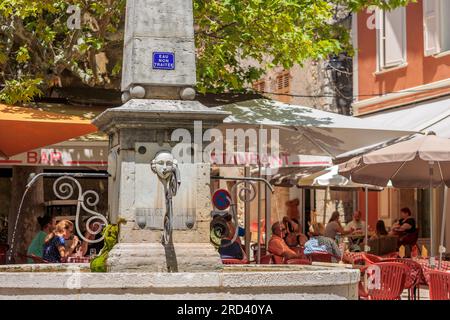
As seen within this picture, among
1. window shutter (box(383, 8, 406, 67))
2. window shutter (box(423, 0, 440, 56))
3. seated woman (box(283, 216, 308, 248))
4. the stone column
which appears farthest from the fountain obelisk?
window shutter (box(383, 8, 406, 67))

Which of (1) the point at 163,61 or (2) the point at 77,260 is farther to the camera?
(2) the point at 77,260

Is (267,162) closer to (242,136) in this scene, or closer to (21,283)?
(242,136)

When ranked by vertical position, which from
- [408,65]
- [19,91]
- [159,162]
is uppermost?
[408,65]

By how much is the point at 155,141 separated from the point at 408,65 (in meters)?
14.8

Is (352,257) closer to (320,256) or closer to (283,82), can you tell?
(320,256)

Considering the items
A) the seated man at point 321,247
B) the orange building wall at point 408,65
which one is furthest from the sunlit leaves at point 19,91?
the orange building wall at point 408,65

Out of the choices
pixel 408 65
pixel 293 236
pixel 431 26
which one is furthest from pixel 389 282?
pixel 408 65

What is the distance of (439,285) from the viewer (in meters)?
10.5

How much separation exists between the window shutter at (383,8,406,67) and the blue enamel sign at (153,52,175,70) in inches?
568

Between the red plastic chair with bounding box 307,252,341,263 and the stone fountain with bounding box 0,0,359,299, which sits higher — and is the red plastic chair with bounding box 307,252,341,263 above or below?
below

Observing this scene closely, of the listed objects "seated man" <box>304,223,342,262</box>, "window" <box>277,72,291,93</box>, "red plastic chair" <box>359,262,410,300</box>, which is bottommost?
"red plastic chair" <box>359,262,410,300</box>

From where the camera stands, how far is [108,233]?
367 inches

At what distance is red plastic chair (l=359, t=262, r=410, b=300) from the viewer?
1147 cm

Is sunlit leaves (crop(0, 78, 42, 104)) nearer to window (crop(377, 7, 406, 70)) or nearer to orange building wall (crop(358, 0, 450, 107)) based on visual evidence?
orange building wall (crop(358, 0, 450, 107))
